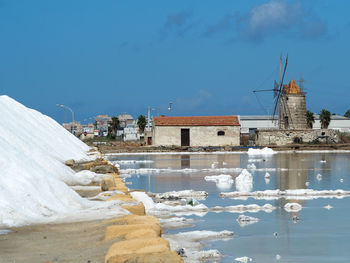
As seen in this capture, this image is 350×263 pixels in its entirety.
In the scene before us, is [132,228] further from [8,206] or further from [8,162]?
[8,162]

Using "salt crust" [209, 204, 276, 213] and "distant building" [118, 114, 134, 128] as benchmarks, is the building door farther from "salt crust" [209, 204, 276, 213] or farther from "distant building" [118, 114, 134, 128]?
"distant building" [118, 114, 134, 128]

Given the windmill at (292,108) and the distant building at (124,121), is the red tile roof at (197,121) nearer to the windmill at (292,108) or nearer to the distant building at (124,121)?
the windmill at (292,108)

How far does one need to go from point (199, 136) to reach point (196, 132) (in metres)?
0.40

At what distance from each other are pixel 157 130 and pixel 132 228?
4009 cm

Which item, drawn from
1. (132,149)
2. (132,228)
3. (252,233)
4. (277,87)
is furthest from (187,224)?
(277,87)

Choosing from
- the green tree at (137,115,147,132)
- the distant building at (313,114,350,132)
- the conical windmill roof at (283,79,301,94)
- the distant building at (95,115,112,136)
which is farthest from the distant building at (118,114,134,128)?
the conical windmill roof at (283,79,301,94)

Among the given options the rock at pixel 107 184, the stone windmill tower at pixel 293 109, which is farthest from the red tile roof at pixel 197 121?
the rock at pixel 107 184

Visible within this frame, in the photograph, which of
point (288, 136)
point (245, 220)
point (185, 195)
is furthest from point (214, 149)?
point (245, 220)

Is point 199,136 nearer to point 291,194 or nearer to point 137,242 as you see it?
point 291,194

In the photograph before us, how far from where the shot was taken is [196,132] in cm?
4541

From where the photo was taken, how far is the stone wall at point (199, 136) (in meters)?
45.2

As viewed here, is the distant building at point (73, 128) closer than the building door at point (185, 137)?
No

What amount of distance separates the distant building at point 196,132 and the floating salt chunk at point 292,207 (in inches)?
1376

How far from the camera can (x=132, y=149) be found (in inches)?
1737
